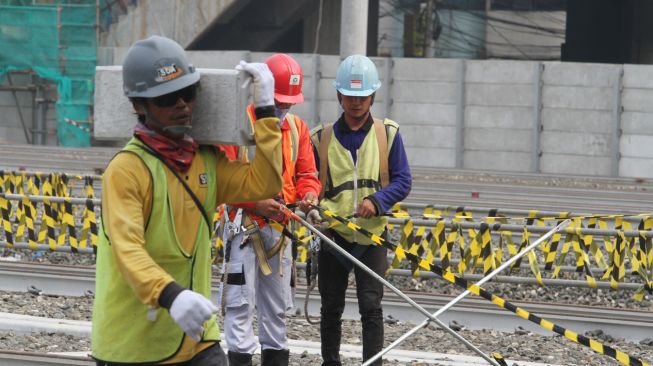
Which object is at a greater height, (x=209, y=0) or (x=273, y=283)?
(x=209, y=0)

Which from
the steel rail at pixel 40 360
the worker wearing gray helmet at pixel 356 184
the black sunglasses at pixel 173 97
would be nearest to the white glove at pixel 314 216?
the worker wearing gray helmet at pixel 356 184

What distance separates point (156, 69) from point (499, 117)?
1032 inches

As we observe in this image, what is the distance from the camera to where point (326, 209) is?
315 inches

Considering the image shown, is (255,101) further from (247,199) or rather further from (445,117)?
(445,117)

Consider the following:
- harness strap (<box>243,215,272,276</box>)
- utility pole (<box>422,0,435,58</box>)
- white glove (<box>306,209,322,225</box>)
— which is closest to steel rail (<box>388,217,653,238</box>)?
white glove (<box>306,209,322,225</box>)

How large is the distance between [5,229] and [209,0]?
70.8 ft

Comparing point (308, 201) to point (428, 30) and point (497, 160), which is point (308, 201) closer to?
point (497, 160)

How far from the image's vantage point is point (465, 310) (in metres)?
10.7

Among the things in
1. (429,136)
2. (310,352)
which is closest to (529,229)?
(310,352)

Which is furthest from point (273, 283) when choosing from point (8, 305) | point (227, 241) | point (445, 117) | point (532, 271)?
point (445, 117)

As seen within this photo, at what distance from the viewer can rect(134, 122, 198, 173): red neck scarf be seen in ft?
15.9

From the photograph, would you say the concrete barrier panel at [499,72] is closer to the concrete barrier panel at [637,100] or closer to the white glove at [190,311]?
the concrete barrier panel at [637,100]

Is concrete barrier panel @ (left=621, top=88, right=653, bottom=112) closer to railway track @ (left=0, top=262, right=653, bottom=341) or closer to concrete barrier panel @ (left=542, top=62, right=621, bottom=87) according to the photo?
concrete barrier panel @ (left=542, top=62, right=621, bottom=87)

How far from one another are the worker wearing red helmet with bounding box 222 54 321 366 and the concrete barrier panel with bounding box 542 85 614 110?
74.5ft
